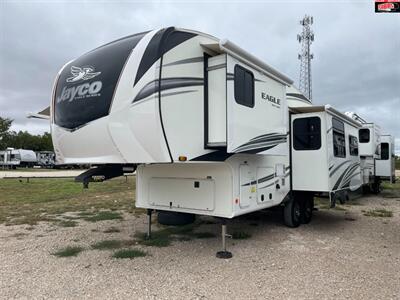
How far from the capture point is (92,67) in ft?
15.4

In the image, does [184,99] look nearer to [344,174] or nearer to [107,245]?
[107,245]

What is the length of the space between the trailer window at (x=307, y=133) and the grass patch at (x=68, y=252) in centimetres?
451

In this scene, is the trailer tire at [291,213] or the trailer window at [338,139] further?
the trailer window at [338,139]

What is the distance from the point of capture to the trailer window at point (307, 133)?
711 cm

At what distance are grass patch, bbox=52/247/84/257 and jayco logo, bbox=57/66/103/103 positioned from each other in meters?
2.31

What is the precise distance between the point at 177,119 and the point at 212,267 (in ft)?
6.85

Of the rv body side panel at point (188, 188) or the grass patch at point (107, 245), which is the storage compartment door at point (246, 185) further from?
the grass patch at point (107, 245)

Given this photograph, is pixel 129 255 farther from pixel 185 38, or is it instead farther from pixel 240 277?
pixel 185 38

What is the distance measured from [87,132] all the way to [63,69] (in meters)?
1.24

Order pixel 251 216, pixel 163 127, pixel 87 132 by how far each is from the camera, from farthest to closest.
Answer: pixel 251 216, pixel 87 132, pixel 163 127

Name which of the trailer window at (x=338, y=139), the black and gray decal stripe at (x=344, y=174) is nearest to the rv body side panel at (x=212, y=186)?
the black and gray decal stripe at (x=344, y=174)

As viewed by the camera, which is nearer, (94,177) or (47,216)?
(94,177)

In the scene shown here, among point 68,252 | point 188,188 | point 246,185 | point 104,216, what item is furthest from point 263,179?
point 104,216

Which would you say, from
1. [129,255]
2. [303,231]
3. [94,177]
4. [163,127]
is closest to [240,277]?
[129,255]
